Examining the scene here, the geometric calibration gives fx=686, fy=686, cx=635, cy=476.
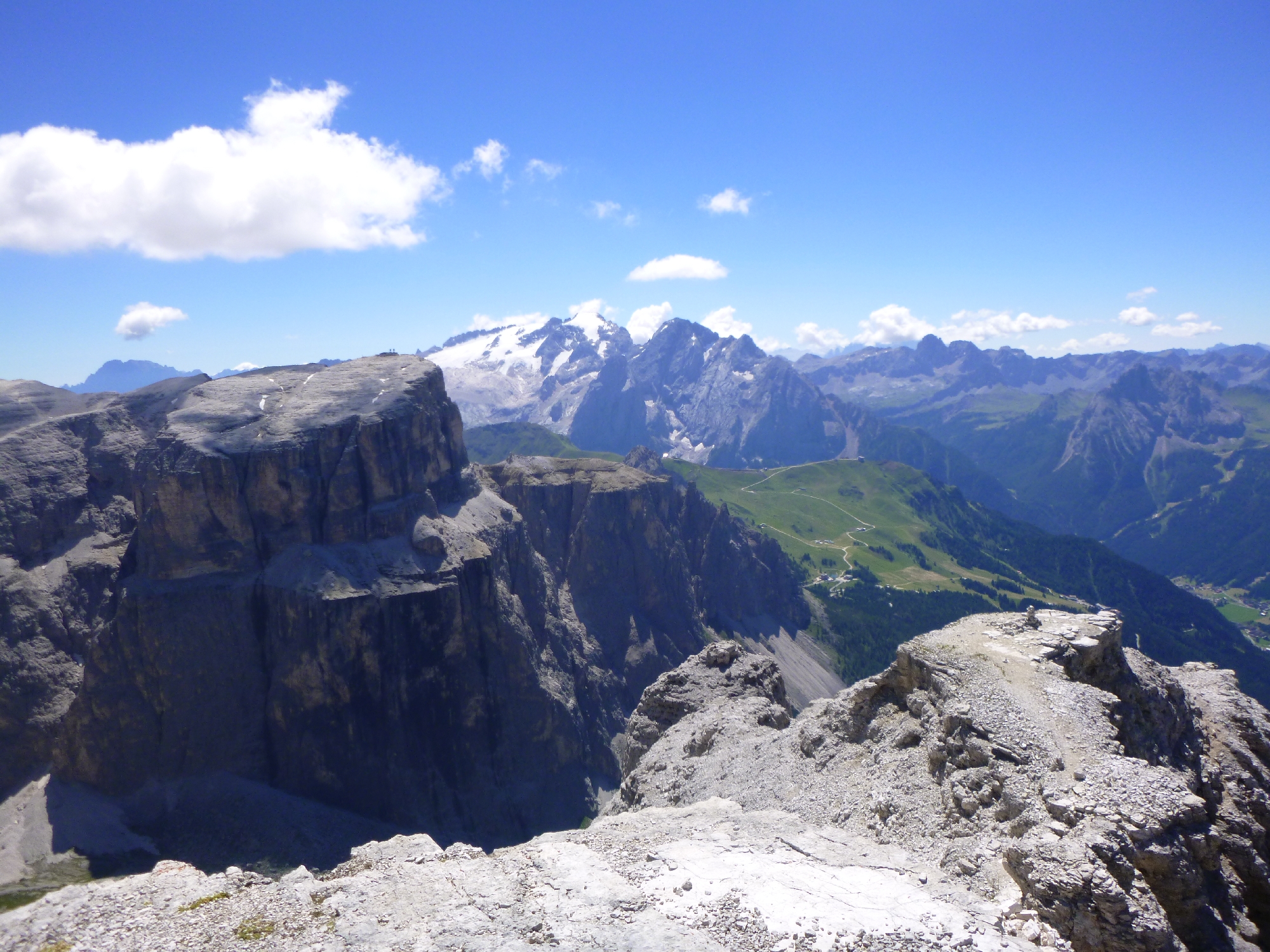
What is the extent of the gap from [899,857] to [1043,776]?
6.92 m

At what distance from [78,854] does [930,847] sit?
89.7 m

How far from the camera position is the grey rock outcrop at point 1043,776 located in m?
24.3

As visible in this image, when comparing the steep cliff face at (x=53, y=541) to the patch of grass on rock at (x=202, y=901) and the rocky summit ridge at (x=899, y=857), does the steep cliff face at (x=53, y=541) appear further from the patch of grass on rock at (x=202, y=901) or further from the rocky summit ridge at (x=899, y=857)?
the rocky summit ridge at (x=899, y=857)

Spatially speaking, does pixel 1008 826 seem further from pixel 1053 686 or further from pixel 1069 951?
pixel 1053 686

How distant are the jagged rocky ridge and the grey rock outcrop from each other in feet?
169

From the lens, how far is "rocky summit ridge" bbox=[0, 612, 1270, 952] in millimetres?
23297

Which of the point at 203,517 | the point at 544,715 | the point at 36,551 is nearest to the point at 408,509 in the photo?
the point at 203,517

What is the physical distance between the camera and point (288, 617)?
90.0 metres

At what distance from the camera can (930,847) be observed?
2855cm

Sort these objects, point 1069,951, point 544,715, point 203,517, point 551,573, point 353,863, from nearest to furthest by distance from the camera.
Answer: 1. point 1069,951
2. point 353,863
3. point 203,517
4. point 544,715
5. point 551,573

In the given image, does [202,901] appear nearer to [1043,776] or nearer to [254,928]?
[254,928]

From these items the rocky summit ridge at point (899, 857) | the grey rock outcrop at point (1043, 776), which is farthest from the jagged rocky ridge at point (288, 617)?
the rocky summit ridge at point (899, 857)

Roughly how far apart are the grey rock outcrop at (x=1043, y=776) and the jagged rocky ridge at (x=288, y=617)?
51.7 metres

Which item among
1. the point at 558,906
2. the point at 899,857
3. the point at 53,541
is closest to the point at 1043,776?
the point at 899,857
